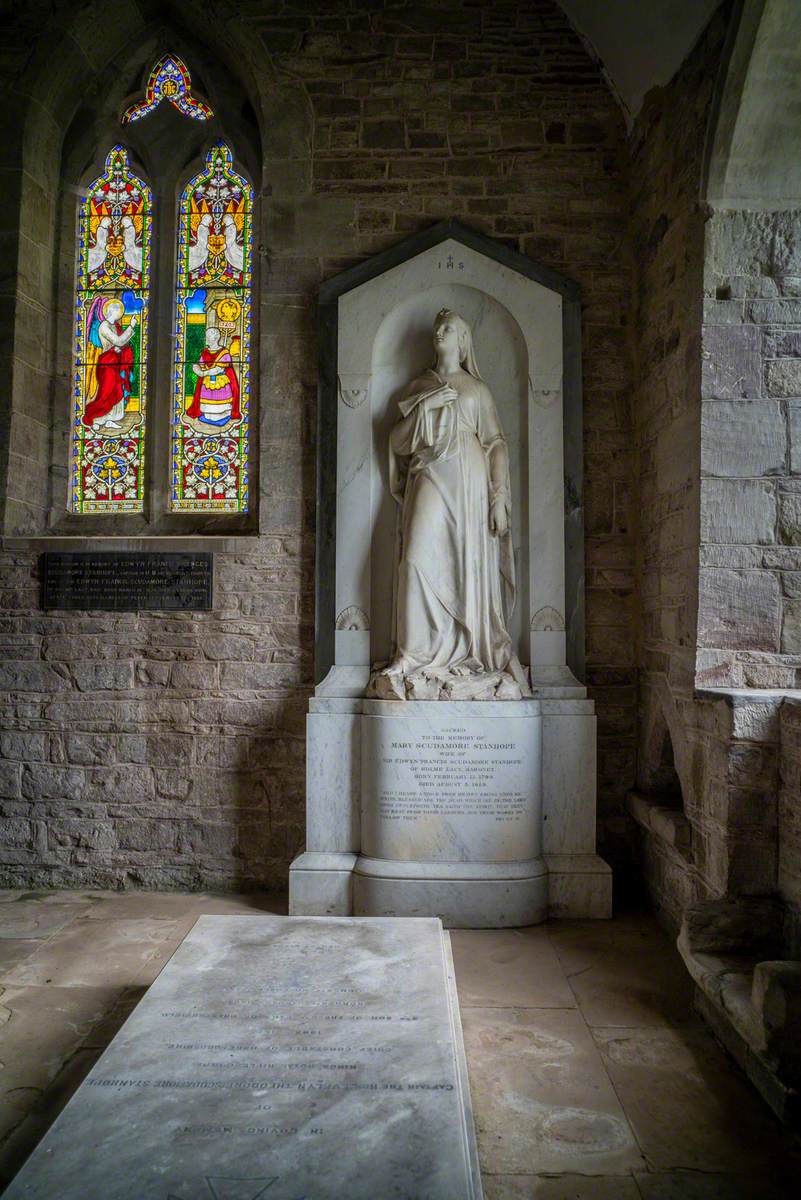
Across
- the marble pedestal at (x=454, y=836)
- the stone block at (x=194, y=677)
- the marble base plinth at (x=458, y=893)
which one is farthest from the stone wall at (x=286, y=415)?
the marble base plinth at (x=458, y=893)

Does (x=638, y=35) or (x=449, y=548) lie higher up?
(x=638, y=35)

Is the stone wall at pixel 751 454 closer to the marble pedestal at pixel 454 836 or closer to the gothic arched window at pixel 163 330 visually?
the marble pedestal at pixel 454 836

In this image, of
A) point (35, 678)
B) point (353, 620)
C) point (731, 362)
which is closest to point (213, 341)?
point (353, 620)

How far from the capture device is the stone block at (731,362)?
3426mm

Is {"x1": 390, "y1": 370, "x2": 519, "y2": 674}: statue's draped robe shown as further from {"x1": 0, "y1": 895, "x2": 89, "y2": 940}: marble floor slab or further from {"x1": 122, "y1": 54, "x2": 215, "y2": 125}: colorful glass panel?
{"x1": 122, "y1": 54, "x2": 215, "y2": 125}: colorful glass panel

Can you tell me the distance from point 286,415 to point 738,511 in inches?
93.8

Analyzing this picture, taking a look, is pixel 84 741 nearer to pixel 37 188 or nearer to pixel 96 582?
pixel 96 582

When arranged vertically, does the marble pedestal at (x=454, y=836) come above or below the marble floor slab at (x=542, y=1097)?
above

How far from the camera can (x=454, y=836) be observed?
3.79m

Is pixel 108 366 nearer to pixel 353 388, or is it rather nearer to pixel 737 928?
pixel 353 388

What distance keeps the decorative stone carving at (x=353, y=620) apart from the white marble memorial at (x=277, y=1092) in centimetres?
192

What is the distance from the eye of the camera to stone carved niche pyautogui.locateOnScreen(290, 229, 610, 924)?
12.6ft

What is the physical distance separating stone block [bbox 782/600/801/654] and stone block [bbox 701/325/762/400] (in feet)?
2.90

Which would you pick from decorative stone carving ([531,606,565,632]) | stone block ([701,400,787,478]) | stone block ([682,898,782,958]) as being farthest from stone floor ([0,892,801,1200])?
stone block ([701,400,787,478])
